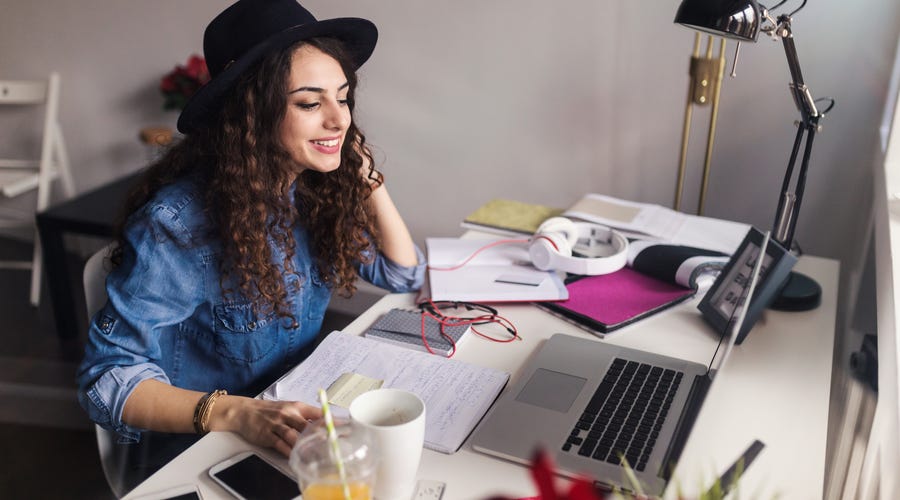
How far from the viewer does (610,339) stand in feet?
4.26

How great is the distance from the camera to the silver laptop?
950 millimetres

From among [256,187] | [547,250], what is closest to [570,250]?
[547,250]

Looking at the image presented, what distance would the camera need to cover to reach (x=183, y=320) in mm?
1276

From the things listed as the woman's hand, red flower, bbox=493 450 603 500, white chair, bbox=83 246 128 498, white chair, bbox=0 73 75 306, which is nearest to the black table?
white chair, bbox=0 73 75 306

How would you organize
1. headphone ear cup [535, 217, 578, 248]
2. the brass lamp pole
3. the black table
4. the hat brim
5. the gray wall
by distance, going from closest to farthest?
the hat brim < headphone ear cup [535, 217, 578, 248] < the brass lamp pole < the gray wall < the black table

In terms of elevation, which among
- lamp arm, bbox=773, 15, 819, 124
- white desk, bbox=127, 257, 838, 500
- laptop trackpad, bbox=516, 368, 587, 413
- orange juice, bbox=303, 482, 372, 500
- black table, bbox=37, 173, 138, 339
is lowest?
black table, bbox=37, 173, 138, 339

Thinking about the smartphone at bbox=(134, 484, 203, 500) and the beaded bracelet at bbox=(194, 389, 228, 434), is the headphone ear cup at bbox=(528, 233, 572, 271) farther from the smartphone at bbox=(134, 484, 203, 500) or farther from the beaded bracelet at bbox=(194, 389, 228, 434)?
the smartphone at bbox=(134, 484, 203, 500)

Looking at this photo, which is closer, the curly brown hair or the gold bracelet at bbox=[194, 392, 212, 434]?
the gold bracelet at bbox=[194, 392, 212, 434]

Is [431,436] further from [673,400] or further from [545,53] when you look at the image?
[545,53]

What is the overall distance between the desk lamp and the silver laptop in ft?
0.65

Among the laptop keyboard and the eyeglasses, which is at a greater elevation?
the laptop keyboard

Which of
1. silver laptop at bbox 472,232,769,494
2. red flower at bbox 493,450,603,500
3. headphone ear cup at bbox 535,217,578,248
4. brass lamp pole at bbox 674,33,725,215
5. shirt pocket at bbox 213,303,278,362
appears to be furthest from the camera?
brass lamp pole at bbox 674,33,725,215

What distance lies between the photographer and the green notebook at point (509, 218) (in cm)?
175

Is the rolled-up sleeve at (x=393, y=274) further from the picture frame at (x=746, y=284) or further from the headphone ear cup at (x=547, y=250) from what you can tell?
the picture frame at (x=746, y=284)
